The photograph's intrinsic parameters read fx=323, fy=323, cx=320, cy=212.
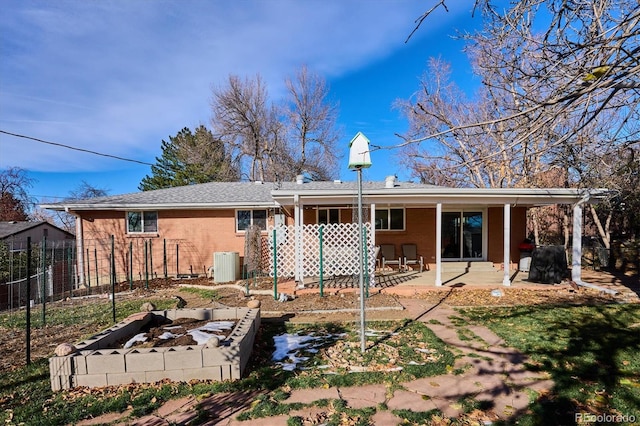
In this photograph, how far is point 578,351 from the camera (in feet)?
14.8

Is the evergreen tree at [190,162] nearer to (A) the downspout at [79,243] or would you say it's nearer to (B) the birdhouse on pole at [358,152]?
(A) the downspout at [79,243]

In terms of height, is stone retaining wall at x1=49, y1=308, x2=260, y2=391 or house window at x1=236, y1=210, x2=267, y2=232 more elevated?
house window at x1=236, y1=210, x2=267, y2=232

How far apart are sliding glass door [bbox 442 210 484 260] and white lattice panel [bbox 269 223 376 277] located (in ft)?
14.9

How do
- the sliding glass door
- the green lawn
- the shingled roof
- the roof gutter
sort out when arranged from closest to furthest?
the green lawn < the roof gutter < the shingled roof < the sliding glass door

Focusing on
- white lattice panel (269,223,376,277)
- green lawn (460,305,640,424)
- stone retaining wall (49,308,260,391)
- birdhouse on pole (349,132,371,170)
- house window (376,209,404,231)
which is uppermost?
birdhouse on pole (349,132,371,170)

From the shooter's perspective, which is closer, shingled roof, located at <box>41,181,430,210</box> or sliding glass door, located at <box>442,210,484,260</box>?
shingled roof, located at <box>41,181,430,210</box>

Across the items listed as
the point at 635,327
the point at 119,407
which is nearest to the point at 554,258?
the point at 635,327

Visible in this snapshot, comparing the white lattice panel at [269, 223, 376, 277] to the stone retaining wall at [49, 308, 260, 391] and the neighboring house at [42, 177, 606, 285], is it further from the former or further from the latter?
the stone retaining wall at [49, 308, 260, 391]

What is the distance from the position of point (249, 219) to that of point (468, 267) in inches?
331

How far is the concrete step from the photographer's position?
1148cm

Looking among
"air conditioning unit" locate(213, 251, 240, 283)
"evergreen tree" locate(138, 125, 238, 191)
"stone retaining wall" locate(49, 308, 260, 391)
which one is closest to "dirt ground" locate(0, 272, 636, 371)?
"air conditioning unit" locate(213, 251, 240, 283)

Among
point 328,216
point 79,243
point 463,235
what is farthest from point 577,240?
point 79,243

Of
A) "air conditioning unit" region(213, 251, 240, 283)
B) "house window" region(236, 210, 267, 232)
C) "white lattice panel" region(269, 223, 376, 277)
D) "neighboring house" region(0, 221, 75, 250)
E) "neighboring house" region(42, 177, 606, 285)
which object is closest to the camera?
"white lattice panel" region(269, 223, 376, 277)

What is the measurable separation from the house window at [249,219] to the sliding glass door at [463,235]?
6952 millimetres
